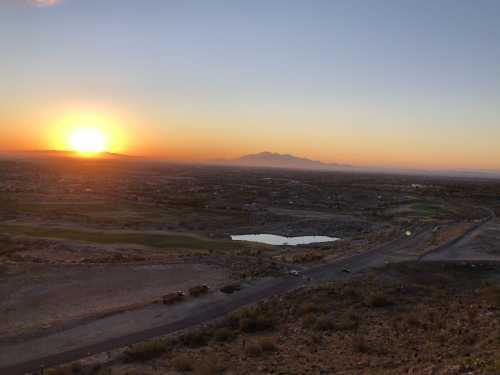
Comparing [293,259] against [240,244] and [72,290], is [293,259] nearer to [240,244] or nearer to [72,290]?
[240,244]

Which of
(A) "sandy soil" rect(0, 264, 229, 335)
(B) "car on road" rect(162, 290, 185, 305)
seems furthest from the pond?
(B) "car on road" rect(162, 290, 185, 305)

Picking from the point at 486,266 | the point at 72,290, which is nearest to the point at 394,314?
Result: the point at 486,266

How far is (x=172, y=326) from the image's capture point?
19672 mm

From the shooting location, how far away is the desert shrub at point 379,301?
72.5ft

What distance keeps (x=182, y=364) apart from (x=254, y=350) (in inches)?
108

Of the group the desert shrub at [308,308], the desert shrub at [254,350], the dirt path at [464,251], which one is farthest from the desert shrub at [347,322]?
the dirt path at [464,251]

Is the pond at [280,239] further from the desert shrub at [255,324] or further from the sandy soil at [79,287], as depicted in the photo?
the desert shrub at [255,324]

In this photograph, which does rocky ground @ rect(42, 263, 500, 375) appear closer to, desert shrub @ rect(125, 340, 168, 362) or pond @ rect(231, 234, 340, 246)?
desert shrub @ rect(125, 340, 168, 362)

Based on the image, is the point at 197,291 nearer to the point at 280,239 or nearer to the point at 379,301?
the point at 379,301

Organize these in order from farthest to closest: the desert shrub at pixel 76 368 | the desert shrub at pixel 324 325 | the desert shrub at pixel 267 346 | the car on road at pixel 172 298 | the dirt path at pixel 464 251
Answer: the dirt path at pixel 464 251 < the car on road at pixel 172 298 < the desert shrub at pixel 324 325 < the desert shrub at pixel 267 346 < the desert shrub at pixel 76 368

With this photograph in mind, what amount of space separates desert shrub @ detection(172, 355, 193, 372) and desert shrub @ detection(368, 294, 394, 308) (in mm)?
10765

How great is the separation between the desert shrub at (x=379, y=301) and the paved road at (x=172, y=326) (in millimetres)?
5090

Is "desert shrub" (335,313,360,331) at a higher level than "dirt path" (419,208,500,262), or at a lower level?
lower

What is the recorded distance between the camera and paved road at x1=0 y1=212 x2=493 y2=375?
1606cm
